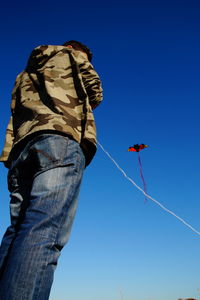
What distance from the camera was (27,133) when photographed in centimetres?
157

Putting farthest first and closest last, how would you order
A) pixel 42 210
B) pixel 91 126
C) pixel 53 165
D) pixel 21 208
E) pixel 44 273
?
pixel 91 126, pixel 21 208, pixel 53 165, pixel 42 210, pixel 44 273

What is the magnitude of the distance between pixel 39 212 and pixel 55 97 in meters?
0.77

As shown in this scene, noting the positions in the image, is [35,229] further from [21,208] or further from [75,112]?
[75,112]

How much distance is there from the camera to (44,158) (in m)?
1.42

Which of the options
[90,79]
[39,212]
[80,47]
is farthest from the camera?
[80,47]

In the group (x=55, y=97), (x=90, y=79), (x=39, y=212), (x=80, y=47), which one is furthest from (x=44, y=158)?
(x=80, y=47)

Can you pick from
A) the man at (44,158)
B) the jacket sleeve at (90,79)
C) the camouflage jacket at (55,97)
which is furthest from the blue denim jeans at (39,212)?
the jacket sleeve at (90,79)

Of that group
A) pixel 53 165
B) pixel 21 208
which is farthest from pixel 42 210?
pixel 21 208

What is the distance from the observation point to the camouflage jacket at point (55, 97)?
5.29ft

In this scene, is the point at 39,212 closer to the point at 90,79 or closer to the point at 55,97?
the point at 55,97

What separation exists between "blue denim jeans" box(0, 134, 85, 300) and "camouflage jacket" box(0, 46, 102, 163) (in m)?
0.11

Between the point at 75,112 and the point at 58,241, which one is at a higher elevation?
the point at 75,112

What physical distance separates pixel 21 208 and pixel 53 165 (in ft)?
1.16

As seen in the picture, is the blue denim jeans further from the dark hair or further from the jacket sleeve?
the dark hair
